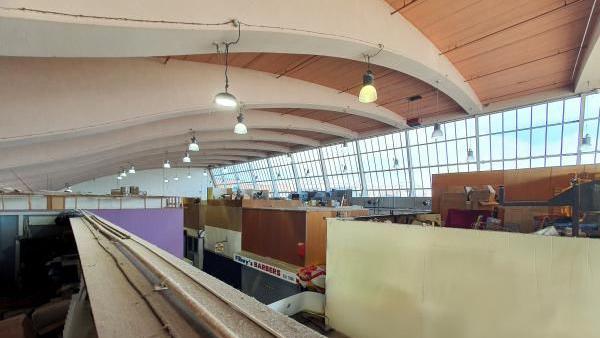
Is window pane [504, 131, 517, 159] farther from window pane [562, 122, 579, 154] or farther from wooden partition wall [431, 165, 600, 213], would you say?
Answer: wooden partition wall [431, 165, 600, 213]

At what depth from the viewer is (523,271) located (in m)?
1.81

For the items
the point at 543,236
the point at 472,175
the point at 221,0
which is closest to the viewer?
the point at 543,236

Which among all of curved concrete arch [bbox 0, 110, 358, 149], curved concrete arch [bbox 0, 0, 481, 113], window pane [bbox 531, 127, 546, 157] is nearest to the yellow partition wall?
curved concrete arch [bbox 0, 0, 481, 113]

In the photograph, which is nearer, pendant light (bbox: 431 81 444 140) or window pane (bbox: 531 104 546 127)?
pendant light (bbox: 431 81 444 140)

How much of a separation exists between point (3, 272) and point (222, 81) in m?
4.82

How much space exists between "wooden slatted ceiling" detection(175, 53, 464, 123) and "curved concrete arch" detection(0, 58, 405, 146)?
1.44 ft

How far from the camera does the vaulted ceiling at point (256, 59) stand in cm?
322

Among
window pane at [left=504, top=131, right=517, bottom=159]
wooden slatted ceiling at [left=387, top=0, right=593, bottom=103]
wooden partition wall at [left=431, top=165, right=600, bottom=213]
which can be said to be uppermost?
wooden slatted ceiling at [left=387, top=0, right=593, bottom=103]

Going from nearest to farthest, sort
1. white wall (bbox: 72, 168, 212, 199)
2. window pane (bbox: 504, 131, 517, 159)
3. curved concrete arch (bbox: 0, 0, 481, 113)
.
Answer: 1. curved concrete arch (bbox: 0, 0, 481, 113)
2. window pane (bbox: 504, 131, 517, 159)
3. white wall (bbox: 72, 168, 212, 199)

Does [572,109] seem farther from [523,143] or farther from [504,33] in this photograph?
[504,33]

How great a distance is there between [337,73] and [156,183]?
27.2m

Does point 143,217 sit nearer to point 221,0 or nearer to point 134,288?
point 221,0

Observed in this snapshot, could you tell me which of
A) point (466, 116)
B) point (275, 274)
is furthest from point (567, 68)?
point (275, 274)

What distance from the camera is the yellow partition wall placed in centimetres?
165
